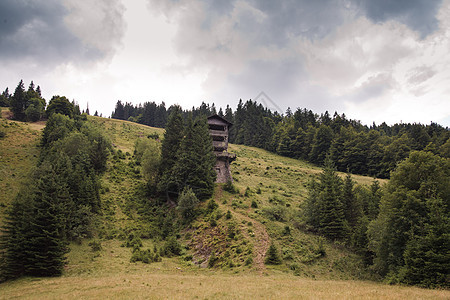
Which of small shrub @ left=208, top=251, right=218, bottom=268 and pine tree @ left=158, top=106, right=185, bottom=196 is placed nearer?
small shrub @ left=208, top=251, right=218, bottom=268

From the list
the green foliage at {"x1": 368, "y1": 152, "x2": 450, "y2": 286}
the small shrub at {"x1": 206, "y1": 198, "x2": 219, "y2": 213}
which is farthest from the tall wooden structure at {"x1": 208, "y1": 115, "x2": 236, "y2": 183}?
the green foliage at {"x1": 368, "y1": 152, "x2": 450, "y2": 286}

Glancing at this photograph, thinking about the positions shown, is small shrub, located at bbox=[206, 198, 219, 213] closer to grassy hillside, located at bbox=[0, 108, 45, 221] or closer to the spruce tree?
the spruce tree

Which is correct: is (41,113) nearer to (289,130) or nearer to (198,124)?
(198,124)

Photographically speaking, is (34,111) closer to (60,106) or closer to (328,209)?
(60,106)

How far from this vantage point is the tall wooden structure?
49.1 metres

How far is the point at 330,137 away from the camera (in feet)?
313

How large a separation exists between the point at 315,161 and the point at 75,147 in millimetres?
81095

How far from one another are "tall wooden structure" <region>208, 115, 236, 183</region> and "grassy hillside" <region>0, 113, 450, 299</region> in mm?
5106

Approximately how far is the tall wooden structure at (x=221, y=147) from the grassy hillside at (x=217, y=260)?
511cm

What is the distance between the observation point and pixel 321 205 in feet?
112

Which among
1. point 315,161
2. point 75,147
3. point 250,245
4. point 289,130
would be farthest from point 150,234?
point 289,130

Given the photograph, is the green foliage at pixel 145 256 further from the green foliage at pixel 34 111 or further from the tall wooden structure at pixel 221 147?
the green foliage at pixel 34 111

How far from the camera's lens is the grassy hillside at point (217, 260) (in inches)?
666

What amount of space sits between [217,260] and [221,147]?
28284mm
